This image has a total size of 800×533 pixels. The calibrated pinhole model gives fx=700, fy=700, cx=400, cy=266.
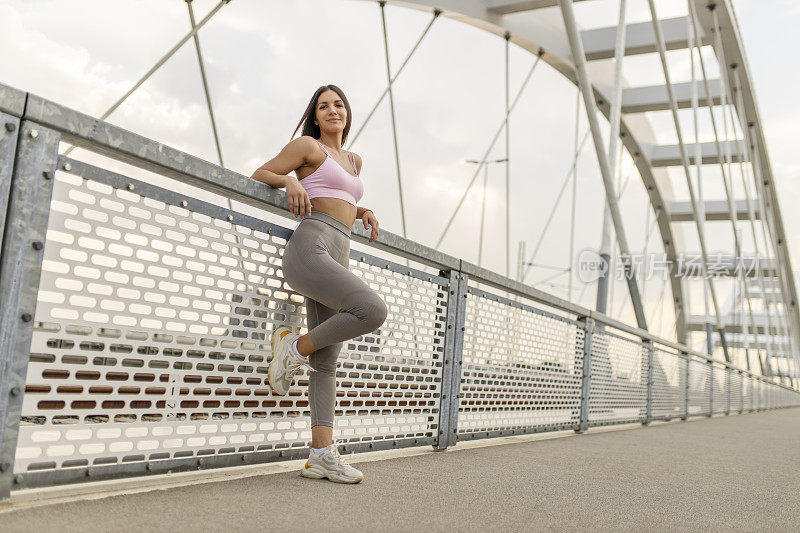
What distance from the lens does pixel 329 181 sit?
2561mm

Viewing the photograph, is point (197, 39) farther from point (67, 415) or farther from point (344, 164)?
point (67, 415)

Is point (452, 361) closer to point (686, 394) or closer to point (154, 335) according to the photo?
point (154, 335)

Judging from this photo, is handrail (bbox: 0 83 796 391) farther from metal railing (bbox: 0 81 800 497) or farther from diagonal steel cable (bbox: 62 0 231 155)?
diagonal steel cable (bbox: 62 0 231 155)

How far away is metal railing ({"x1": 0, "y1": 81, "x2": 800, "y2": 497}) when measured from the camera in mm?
1755

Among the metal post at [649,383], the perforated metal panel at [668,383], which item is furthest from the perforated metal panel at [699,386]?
the metal post at [649,383]

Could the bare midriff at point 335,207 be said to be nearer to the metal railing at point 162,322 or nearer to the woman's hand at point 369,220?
the metal railing at point 162,322

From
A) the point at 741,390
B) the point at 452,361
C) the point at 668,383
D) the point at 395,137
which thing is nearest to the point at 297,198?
the point at 452,361

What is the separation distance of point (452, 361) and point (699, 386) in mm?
7567

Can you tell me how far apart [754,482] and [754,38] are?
19.3 metres

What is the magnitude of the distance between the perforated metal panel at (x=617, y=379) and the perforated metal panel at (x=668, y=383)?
19.1 inches

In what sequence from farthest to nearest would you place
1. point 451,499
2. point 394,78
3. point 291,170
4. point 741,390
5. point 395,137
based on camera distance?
point 741,390 → point 394,78 → point 395,137 → point 291,170 → point 451,499

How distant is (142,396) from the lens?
204cm

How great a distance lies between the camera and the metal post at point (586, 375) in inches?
218

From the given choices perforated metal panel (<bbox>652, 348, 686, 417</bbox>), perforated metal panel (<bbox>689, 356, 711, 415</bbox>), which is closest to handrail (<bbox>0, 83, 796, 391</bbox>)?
perforated metal panel (<bbox>652, 348, 686, 417</bbox>)
